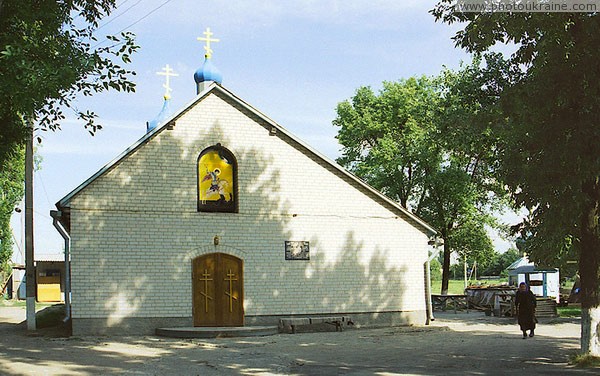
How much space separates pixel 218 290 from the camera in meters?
19.9

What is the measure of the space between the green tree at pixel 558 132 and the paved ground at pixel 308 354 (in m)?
2.30

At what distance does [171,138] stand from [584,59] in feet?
38.0

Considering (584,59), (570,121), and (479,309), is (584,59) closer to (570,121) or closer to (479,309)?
(570,121)

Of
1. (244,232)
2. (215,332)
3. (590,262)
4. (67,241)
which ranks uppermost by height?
(244,232)

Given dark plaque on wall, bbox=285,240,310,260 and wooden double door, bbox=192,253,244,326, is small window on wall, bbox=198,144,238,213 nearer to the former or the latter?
wooden double door, bbox=192,253,244,326

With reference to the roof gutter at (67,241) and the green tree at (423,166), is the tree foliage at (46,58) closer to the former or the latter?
the roof gutter at (67,241)

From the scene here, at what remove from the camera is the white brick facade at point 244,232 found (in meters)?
18.7

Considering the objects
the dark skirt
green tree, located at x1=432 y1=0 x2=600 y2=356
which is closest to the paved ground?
the dark skirt

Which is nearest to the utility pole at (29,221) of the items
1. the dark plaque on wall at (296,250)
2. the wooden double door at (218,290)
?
the wooden double door at (218,290)

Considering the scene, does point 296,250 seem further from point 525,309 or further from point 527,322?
point 527,322

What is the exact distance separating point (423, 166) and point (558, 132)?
1074 inches

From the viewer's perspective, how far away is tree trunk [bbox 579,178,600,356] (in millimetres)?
13070

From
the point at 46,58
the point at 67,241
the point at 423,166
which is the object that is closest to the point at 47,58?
the point at 46,58

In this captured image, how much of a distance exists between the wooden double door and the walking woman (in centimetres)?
786
